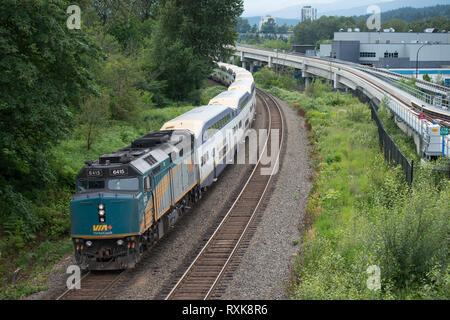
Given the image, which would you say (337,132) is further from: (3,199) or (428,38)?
(428,38)

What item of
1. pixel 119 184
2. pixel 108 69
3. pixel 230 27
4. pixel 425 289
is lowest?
pixel 425 289

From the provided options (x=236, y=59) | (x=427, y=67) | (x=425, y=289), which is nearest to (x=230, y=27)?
Result: (x=425, y=289)

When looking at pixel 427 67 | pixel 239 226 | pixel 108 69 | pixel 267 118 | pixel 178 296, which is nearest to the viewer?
pixel 178 296

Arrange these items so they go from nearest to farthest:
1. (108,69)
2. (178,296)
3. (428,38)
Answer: (178,296)
(108,69)
(428,38)

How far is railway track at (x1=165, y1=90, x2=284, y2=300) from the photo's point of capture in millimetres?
15278

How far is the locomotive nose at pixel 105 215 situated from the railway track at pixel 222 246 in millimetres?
2604

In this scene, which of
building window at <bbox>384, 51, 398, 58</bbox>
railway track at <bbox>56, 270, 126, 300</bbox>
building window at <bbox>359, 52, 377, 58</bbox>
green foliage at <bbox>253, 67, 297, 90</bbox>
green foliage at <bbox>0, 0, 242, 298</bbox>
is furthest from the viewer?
building window at <bbox>359, 52, 377, 58</bbox>

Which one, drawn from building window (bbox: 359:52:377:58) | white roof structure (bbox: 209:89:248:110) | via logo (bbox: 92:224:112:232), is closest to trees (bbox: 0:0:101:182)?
via logo (bbox: 92:224:112:232)

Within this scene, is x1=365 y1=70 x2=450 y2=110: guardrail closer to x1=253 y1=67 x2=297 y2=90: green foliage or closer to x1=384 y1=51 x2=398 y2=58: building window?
x1=253 y1=67 x2=297 y2=90: green foliage

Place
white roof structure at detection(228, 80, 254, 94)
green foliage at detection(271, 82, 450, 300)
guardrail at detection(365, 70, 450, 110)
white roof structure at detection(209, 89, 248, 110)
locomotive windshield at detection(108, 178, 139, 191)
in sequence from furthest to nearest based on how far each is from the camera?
1. white roof structure at detection(228, 80, 254, 94)
2. guardrail at detection(365, 70, 450, 110)
3. white roof structure at detection(209, 89, 248, 110)
4. locomotive windshield at detection(108, 178, 139, 191)
5. green foliage at detection(271, 82, 450, 300)

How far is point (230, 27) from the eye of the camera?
168 ft

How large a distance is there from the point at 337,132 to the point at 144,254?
73.9ft

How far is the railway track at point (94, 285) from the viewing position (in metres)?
14.8

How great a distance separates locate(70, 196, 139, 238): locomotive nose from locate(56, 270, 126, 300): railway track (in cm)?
155
